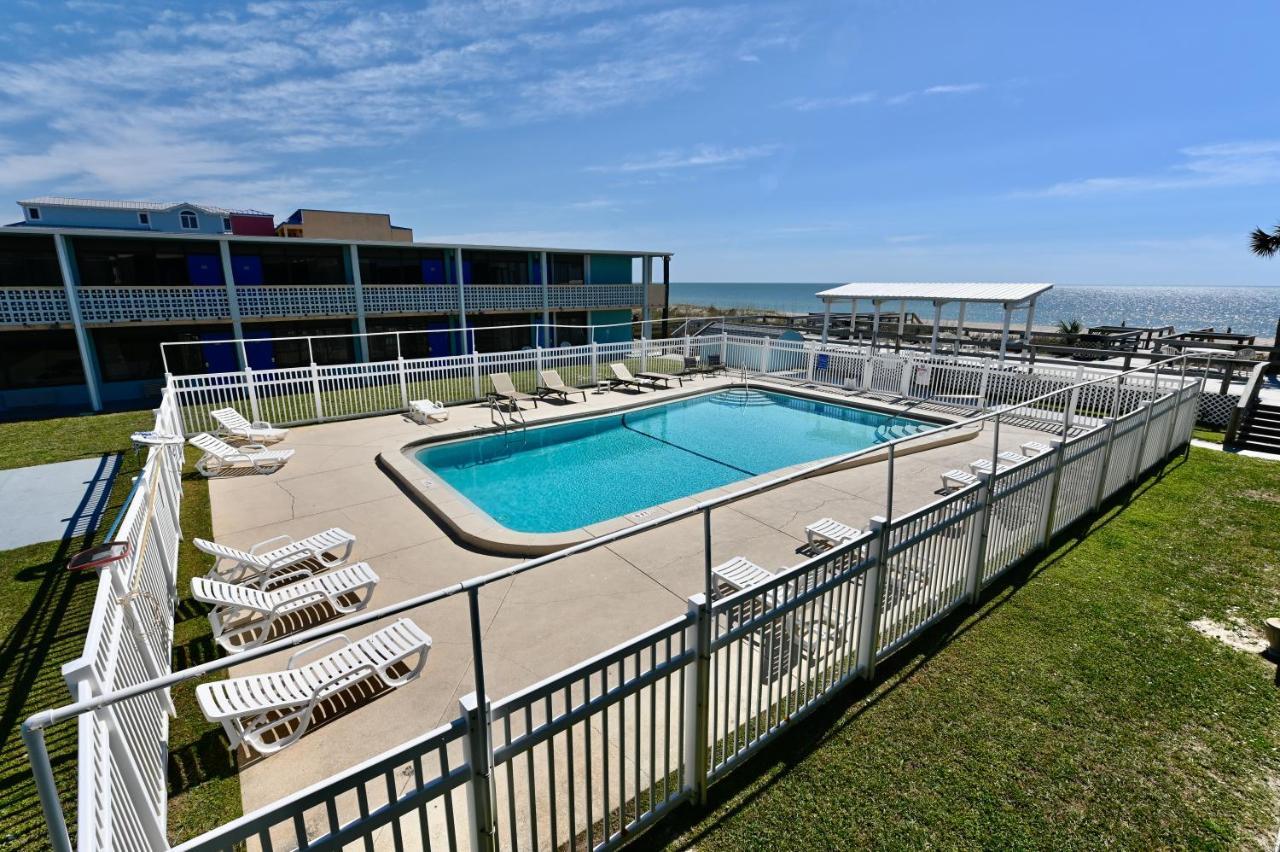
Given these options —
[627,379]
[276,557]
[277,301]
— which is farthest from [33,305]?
[276,557]

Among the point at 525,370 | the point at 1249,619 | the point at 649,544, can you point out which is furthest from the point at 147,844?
the point at 525,370

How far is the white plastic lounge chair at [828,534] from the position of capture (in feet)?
21.0

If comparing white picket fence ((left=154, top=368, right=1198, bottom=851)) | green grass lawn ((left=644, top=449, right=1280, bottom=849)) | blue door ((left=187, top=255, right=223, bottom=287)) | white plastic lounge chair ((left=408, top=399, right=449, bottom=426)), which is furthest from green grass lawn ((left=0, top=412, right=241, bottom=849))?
blue door ((left=187, top=255, right=223, bottom=287))

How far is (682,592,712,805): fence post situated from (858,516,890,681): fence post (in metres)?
1.65

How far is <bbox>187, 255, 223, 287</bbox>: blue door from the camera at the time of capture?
2064 cm

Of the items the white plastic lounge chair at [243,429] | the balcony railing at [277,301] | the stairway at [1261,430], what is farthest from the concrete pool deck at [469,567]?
the balcony railing at [277,301]

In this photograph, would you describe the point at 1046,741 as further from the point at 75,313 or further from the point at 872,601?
the point at 75,313

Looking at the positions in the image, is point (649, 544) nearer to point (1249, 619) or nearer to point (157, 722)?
point (157, 722)

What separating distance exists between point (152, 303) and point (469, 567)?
62.1ft

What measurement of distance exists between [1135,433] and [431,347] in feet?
80.1

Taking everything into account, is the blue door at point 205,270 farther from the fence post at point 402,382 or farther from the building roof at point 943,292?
the building roof at point 943,292

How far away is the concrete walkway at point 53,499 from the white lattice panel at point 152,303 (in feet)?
32.2

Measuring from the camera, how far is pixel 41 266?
18109mm

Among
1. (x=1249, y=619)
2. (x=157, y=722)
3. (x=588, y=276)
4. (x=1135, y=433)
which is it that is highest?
(x=588, y=276)
